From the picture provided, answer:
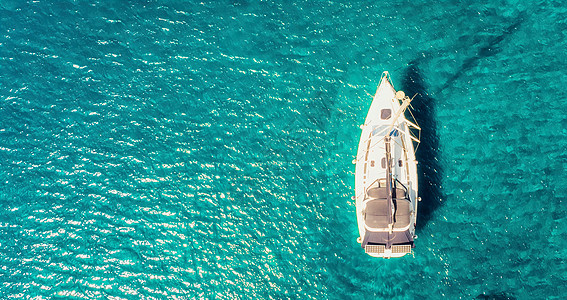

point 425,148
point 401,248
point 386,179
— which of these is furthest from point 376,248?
point 425,148

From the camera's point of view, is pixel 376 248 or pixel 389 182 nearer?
pixel 376 248

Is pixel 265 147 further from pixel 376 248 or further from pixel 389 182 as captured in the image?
pixel 376 248

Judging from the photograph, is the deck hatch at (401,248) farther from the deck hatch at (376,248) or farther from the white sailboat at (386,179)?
the deck hatch at (376,248)

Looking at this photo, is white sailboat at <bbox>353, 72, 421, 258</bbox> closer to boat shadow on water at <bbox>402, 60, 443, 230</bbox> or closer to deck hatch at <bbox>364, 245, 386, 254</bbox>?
deck hatch at <bbox>364, 245, 386, 254</bbox>

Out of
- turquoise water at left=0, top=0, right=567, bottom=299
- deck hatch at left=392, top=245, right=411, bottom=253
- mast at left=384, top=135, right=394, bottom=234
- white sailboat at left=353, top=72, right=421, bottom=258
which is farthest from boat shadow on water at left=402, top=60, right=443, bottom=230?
mast at left=384, top=135, right=394, bottom=234

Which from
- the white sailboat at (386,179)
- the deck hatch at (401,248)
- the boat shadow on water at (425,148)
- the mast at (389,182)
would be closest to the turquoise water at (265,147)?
the boat shadow on water at (425,148)

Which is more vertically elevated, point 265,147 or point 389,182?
point 265,147
